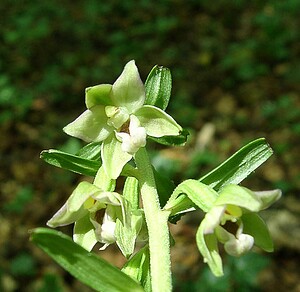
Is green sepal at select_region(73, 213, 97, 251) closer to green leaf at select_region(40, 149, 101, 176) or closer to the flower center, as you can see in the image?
green leaf at select_region(40, 149, 101, 176)

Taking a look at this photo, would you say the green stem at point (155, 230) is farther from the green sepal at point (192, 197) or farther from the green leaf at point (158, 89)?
the green leaf at point (158, 89)

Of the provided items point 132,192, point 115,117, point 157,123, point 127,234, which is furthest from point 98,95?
point 127,234

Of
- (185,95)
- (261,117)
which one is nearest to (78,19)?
(185,95)

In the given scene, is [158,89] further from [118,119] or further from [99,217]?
[99,217]

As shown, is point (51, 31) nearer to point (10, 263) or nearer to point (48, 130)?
point (48, 130)

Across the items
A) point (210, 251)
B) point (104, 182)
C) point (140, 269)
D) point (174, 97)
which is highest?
point (104, 182)

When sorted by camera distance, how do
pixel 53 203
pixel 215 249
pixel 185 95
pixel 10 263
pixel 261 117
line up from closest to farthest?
1. pixel 215 249
2. pixel 10 263
3. pixel 53 203
4. pixel 261 117
5. pixel 185 95
